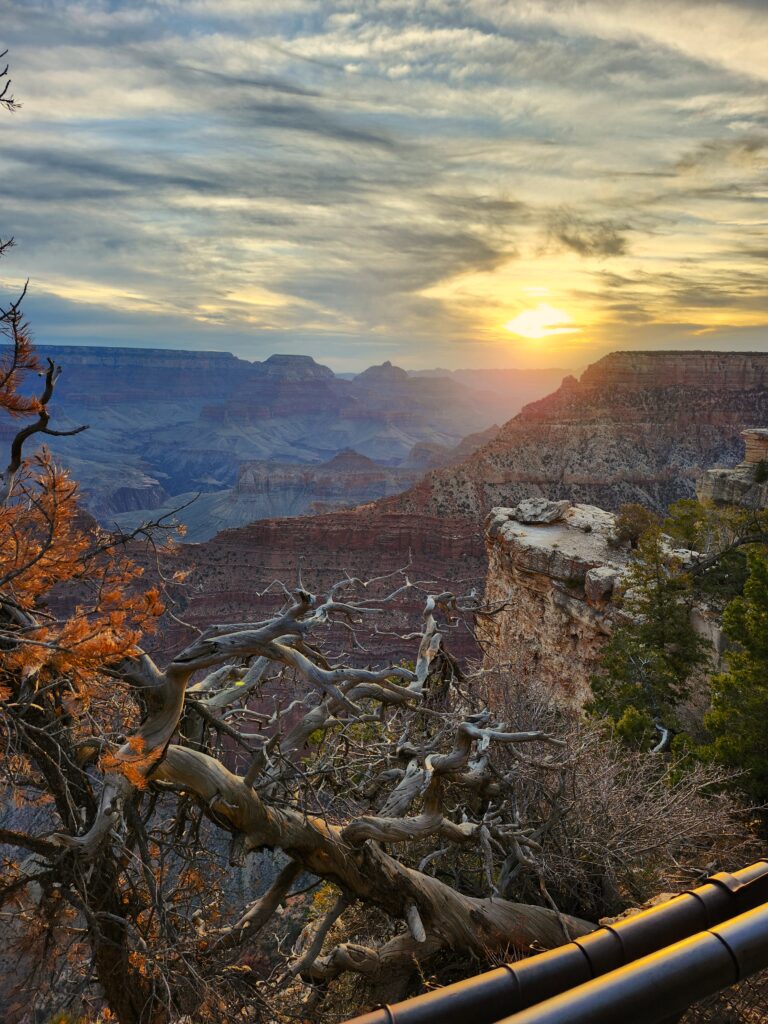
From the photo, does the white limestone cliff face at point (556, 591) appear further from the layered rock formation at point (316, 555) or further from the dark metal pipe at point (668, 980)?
the layered rock formation at point (316, 555)

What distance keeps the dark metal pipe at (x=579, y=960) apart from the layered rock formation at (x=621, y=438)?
54.2 metres

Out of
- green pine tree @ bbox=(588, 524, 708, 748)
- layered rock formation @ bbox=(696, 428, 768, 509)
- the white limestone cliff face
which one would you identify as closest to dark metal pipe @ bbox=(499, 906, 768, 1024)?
green pine tree @ bbox=(588, 524, 708, 748)

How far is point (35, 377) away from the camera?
418 cm

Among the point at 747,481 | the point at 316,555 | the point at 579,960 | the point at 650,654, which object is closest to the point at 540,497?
the point at 316,555

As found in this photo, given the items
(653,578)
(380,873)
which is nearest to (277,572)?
(653,578)

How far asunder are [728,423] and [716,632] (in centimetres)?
5772

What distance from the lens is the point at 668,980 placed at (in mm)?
1745

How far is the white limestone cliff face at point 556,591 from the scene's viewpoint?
70.5 ft

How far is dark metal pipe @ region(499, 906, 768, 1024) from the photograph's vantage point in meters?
1.61

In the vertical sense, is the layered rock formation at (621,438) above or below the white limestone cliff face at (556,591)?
above

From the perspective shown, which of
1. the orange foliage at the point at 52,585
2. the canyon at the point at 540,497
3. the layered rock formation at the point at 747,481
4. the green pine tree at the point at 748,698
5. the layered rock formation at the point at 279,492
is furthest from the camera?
the layered rock formation at the point at 279,492

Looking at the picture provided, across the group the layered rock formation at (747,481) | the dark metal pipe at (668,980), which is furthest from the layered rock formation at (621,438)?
the dark metal pipe at (668,980)

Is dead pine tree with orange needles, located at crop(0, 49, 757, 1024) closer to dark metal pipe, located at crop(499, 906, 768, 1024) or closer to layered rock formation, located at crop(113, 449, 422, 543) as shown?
dark metal pipe, located at crop(499, 906, 768, 1024)

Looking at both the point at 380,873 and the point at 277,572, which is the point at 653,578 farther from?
the point at 277,572
